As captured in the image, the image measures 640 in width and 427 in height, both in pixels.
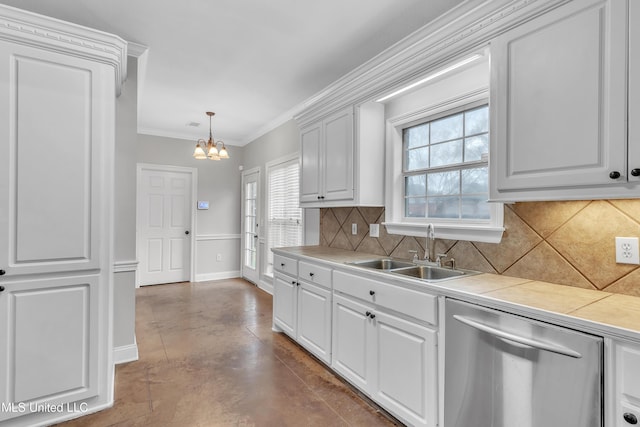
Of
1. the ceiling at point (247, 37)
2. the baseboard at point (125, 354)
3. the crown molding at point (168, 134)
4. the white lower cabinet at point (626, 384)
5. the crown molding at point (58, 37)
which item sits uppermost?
the ceiling at point (247, 37)

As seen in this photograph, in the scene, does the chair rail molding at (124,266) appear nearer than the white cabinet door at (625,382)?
No

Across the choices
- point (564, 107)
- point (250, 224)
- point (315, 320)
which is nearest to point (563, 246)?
point (564, 107)

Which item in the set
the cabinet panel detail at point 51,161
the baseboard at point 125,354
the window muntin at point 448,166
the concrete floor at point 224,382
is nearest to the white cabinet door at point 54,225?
the cabinet panel detail at point 51,161

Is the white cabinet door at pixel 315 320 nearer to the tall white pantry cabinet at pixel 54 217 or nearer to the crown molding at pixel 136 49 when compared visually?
the tall white pantry cabinet at pixel 54 217

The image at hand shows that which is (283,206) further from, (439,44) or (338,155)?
(439,44)

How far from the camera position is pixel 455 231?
231 cm

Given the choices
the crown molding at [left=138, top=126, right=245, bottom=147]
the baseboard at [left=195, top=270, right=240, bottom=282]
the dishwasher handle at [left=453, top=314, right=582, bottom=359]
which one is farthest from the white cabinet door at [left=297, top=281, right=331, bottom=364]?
the crown molding at [left=138, top=126, right=245, bottom=147]

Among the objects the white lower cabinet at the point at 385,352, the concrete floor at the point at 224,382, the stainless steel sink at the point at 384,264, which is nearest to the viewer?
the white lower cabinet at the point at 385,352

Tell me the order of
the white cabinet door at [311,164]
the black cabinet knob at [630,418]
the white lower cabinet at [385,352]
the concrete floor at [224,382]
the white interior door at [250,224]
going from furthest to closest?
1. the white interior door at [250,224]
2. the white cabinet door at [311,164]
3. the concrete floor at [224,382]
4. the white lower cabinet at [385,352]
5. the black cabinet knob at [630,418]

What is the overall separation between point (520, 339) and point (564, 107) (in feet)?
3.51

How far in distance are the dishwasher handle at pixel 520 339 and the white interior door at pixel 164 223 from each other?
17.5ft

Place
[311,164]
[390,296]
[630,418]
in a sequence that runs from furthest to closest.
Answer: [311,164]
[390,296]
[630,418]

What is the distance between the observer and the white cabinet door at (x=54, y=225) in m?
1.90

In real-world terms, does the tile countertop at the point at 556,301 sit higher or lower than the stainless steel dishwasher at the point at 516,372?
higher
